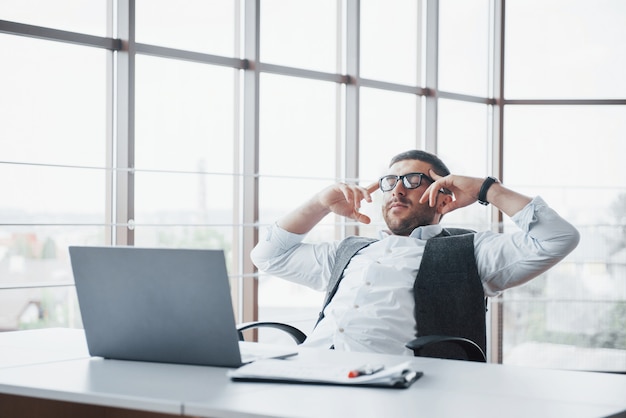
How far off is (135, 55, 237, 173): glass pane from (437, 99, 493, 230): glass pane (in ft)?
5.55

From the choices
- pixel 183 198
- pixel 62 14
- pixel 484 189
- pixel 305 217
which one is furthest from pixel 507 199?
pixel 62 14

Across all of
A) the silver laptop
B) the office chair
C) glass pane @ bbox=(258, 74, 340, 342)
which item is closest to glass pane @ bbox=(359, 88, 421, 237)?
glass pane @ bbox=(258, 74, 340, 342)

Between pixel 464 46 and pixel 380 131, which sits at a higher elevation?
pixel 464 46

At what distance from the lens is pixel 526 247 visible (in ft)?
8.77

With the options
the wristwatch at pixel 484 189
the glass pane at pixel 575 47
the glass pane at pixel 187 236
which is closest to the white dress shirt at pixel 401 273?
the wristwatch at pixel 484 189

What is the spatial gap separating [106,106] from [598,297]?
332 centimetres

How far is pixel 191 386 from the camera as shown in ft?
5.09

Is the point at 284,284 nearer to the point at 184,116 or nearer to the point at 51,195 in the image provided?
the point at 184,116

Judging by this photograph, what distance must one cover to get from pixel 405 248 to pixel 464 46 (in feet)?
10.9

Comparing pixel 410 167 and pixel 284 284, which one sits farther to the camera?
pixel 284 284

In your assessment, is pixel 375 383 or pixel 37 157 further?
pixel 37 157

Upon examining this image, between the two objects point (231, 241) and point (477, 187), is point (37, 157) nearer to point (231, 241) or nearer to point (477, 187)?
point (231, 241)

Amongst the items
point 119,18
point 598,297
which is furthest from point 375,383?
point 598,297

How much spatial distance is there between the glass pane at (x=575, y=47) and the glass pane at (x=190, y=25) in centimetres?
227
